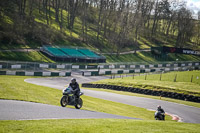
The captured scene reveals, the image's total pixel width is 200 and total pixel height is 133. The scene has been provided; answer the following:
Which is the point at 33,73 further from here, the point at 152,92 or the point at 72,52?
the point at 152,92

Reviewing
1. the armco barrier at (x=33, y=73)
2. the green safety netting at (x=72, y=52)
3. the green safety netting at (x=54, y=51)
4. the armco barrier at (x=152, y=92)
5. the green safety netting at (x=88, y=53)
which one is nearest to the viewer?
the armco barrier at (x=152, y=92)

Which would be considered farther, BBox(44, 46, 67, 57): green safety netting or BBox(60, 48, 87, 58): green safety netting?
BBox(60, 48, 87, 58): green safety netting

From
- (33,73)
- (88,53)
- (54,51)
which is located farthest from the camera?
(88,53)

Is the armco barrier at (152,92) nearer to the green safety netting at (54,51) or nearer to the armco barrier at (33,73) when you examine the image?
the armco barrier at (33,73)

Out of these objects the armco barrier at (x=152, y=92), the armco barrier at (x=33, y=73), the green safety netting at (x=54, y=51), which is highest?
the green safety netting at (x=54, y=51)

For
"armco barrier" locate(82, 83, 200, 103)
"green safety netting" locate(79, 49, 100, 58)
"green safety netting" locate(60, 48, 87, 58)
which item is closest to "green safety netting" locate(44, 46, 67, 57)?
"green safety netting" locate(60, 48, 87, 58)

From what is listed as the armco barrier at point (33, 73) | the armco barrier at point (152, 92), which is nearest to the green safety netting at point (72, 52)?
the armco barrier at point (33, 73)

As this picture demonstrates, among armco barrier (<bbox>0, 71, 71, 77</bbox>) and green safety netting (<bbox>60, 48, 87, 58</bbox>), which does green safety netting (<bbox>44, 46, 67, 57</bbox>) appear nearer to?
green safety netting (<bbox>60, 48, 87, 58</bbox>)

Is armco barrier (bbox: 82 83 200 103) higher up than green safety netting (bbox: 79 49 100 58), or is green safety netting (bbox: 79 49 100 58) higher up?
green safety netting (bbox: 79 49 100 58)

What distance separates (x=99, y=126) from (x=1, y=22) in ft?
173

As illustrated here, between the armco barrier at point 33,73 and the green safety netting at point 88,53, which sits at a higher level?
the green safety netting at point 88,53

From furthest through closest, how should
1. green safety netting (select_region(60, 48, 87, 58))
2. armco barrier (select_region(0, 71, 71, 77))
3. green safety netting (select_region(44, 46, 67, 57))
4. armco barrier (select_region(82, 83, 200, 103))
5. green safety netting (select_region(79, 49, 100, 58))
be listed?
green safety netting (select_region(79, 49, 100, 58))
green safety netting (select_region(60, 48, 87, 58))
green safety netting (select_region(44, 46, 67, 57))
armco barrier (select_region(0, 71, 71, 77))
armco barrier (select_region(82, 83, 200, 103))

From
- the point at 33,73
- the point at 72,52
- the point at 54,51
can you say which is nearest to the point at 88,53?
the point at 72,52

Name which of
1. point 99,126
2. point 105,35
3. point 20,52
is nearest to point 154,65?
point 105,35
